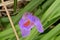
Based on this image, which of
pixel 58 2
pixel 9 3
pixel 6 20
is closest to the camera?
pixel 58 2

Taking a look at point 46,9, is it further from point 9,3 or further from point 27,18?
point 9,3

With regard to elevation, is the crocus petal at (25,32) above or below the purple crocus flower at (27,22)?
below

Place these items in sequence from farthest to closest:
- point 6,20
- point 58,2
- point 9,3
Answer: point 9,3, point 6,20, point 58,2

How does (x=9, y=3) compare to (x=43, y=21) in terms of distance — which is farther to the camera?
(x=9, y=3)

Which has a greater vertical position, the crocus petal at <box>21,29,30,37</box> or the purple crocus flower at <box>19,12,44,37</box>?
the purple crocus flower at <box>19,12,44,37</box>

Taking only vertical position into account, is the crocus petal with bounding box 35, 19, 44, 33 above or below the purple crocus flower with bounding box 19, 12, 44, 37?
below

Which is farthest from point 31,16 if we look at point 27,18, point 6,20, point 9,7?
point 9,7

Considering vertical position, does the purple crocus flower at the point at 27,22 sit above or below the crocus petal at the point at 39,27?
above

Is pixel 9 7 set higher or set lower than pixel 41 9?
higher

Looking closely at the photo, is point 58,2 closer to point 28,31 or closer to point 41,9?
point 41,9

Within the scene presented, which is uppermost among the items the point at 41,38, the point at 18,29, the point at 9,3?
the point at 9,3
